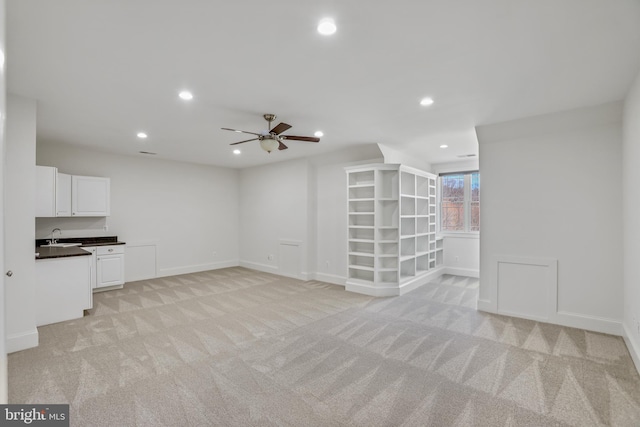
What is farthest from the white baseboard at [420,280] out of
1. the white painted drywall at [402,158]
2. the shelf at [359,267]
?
the white painted drywall at [402,158]

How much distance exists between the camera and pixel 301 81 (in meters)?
3.01

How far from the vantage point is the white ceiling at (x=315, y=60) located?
1977mm

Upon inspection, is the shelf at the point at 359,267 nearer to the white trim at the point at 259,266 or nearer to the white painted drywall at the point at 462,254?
the white trim at the point at 259,266

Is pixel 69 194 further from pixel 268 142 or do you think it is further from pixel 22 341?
pixel 268 142

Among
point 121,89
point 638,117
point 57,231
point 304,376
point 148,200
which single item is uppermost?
point 121,89

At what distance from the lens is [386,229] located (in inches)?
225

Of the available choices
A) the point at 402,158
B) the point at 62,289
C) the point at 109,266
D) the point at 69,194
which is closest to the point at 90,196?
the point at 69,194

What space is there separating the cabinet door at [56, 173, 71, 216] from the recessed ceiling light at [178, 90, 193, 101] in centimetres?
364

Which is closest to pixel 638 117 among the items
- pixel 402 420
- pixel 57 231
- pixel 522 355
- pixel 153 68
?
pixel 522 355

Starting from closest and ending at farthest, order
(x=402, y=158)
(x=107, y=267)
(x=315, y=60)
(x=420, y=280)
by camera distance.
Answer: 1. (x=315, y=60)
2. (x=107, y=267)
3. (x=420, y=280)
4. (x=402, y=158)

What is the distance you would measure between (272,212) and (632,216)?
632cm

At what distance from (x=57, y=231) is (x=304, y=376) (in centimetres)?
573

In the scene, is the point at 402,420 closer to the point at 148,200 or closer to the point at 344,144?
the point at 344,144

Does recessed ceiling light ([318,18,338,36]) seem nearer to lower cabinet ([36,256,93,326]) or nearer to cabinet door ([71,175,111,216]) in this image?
lower cabinet ([36,256,93,326])
